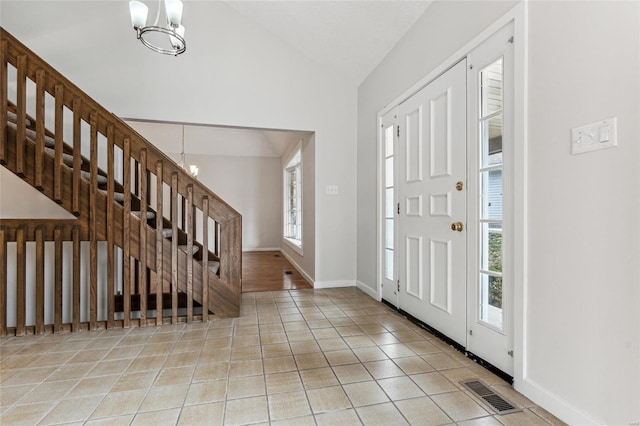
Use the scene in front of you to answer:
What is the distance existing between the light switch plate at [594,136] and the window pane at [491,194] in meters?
0.47

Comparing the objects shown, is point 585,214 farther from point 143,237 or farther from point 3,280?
point 3,280

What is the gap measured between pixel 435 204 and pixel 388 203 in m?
0.90

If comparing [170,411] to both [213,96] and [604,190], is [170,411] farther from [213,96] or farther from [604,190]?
[213,96]

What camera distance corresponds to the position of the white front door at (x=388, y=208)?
314 cm

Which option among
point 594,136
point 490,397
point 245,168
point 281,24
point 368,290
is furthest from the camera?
point 245,168

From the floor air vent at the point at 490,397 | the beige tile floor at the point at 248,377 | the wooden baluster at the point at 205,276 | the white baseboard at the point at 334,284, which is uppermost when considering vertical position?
the wooden baluster at the point at 205,276

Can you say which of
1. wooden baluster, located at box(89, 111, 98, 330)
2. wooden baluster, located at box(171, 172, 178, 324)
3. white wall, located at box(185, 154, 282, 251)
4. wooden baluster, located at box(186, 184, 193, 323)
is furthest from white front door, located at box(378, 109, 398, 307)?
white wall, located at box(185, 154, 282, 251)

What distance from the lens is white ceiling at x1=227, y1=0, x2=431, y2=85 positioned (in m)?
2.79

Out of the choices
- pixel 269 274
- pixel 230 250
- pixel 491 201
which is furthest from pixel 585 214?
pixel 269 274

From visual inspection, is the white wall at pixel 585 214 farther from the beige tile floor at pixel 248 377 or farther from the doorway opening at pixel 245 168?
the doorway opening at pixel 245 168

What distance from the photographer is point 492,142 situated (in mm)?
1919

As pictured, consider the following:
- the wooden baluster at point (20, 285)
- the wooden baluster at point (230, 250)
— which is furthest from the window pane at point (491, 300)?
the wooden baluster at point (20, 285)

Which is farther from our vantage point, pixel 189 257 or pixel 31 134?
pixel 189 257

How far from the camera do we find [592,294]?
1.33m
